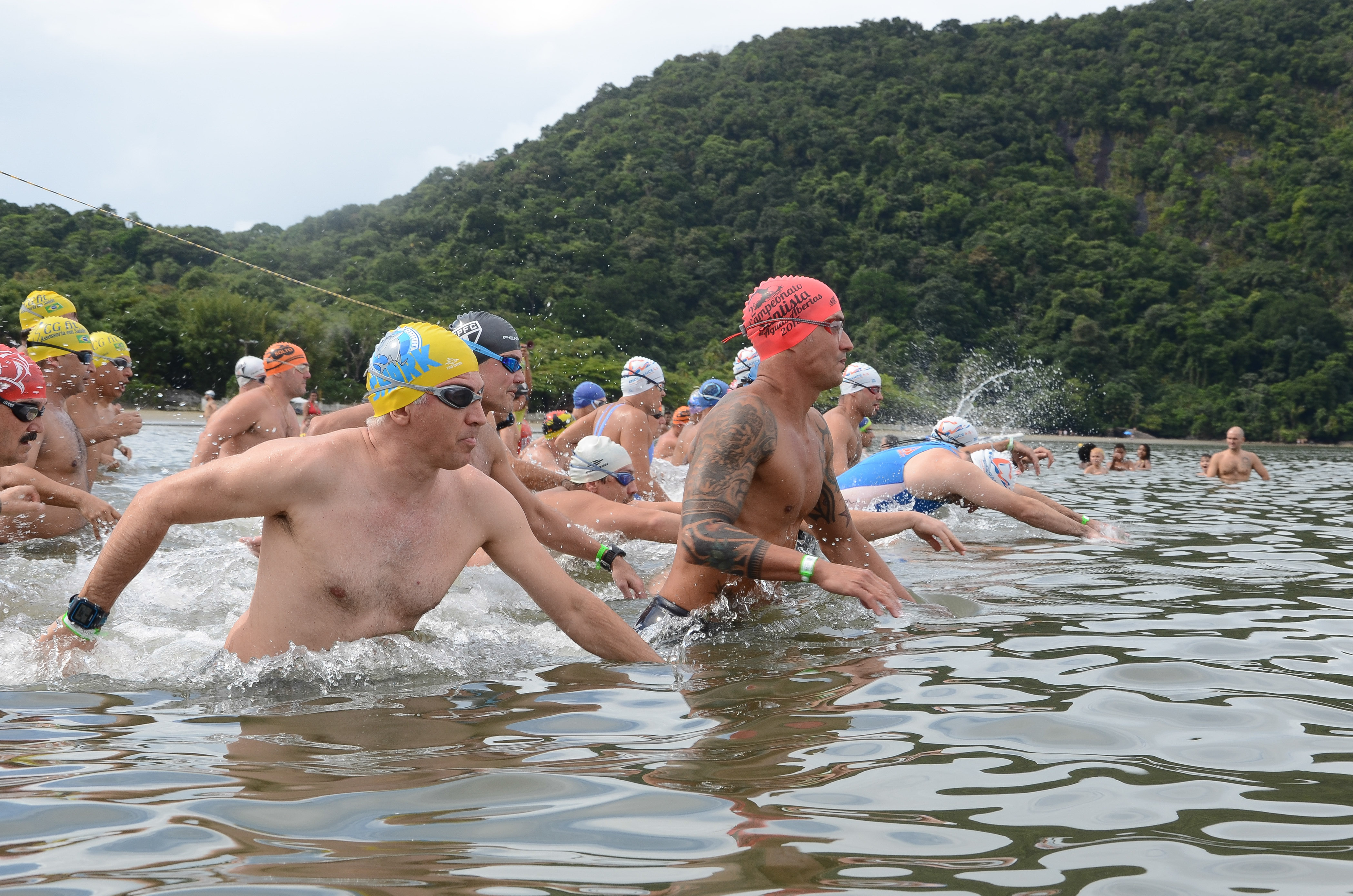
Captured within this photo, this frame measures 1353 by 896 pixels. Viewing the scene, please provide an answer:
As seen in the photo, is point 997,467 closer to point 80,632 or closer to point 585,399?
point 585,399

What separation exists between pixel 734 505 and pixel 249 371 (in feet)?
27.2

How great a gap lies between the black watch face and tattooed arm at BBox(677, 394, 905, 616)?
2.17 m

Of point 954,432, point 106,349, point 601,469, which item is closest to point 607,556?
point 601,469

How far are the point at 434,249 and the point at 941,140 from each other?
141 ft

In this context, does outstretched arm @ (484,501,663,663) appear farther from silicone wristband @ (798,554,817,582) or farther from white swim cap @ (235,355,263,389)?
white swim cap @ (235,355,263,389)

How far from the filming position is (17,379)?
554cm

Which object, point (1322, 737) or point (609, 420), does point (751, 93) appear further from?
point (1322, 737)

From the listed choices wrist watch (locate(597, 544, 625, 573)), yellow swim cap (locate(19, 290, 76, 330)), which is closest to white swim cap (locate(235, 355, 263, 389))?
yellow swim cap (locate(19, 290, 76, 330))

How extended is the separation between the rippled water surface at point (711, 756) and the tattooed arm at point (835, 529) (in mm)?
290

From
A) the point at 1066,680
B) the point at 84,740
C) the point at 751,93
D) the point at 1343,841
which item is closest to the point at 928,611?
the point at 1066,680

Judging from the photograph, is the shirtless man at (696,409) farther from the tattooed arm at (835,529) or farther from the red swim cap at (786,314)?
the red swim cap at (786,314)

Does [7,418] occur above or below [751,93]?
below

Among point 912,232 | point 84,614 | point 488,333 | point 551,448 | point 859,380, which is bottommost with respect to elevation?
point 84,614

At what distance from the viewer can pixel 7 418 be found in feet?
18.1
